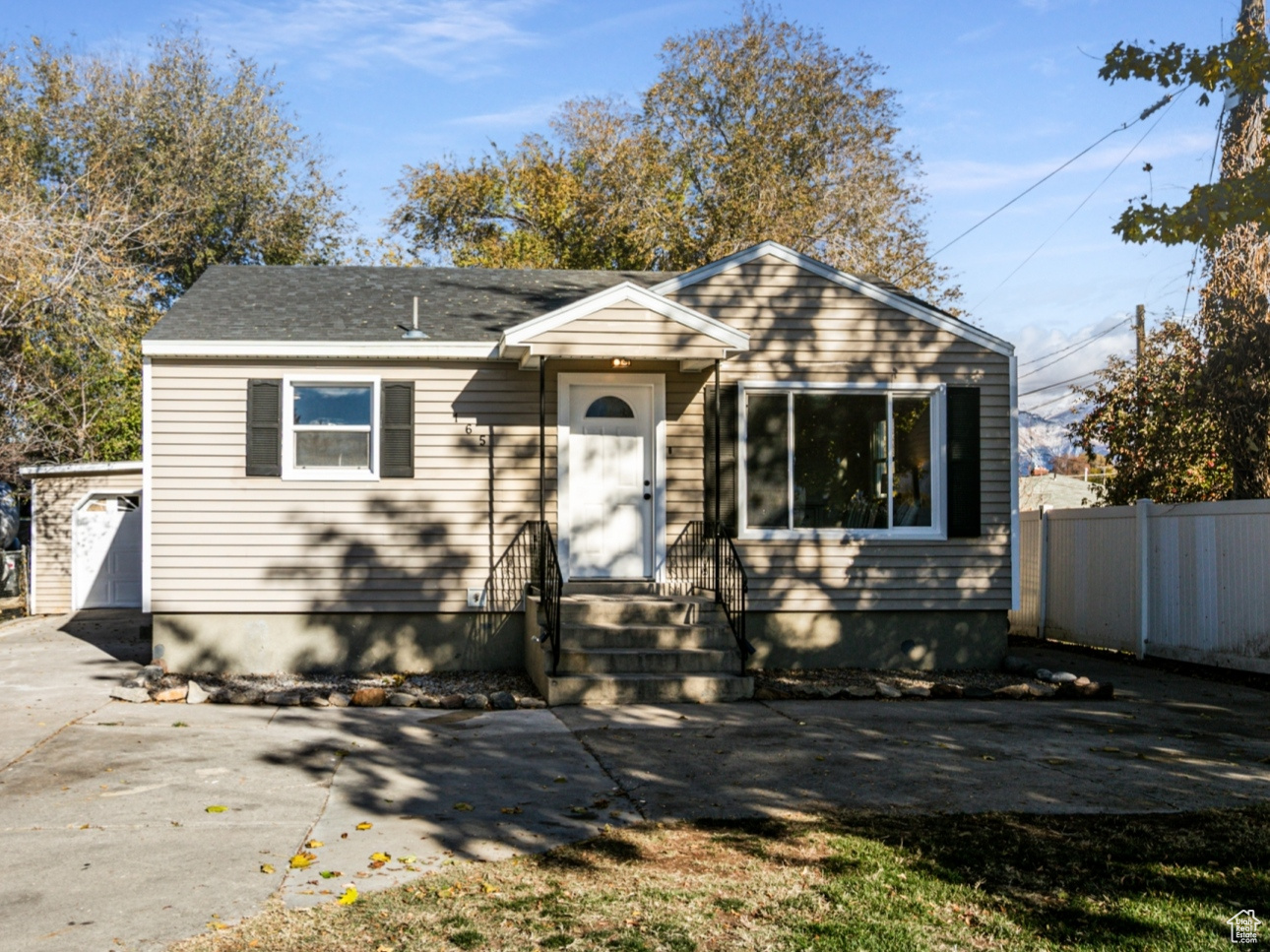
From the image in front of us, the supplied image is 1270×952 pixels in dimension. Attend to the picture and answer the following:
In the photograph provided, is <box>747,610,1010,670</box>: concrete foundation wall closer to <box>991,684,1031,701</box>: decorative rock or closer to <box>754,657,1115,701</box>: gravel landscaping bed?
<box>754,657,1115,701</box>: gravel landscaping bed

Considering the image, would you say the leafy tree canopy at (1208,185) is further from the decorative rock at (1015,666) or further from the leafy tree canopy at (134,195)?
the leafy tree canopy at (134,195)

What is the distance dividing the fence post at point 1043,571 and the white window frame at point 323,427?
9046 mm

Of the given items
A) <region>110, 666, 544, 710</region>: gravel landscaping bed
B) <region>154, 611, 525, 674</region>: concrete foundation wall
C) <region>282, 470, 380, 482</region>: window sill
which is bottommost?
<region>110, 666, 544, 710</region>: gravel landscaping bed

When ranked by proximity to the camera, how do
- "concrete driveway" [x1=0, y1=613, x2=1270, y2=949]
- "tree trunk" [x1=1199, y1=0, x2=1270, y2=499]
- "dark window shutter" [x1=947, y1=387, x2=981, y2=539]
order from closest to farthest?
"concrete driveway" [x1=0, y1=613, x2=1270, y2=949] → "dark window shutter" [x1=947, y1=387, x2=981, y2=539] → "tree trunk" [x1=1199, y1=0, x2=1270, y2=499]

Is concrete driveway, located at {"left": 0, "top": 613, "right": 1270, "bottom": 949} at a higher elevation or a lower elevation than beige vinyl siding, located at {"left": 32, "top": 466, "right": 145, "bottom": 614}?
lower

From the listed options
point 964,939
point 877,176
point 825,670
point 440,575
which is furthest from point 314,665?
point 877,176

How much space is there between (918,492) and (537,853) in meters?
7.96

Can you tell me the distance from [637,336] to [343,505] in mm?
3522

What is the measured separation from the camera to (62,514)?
19.0 m

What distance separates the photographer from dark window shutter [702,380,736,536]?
479 inches

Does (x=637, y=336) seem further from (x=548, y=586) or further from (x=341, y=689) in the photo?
(x=341, y=689)

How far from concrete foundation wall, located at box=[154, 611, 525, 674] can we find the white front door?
107 centimetres

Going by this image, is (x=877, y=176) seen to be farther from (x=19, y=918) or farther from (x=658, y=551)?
(x=19, y=918)

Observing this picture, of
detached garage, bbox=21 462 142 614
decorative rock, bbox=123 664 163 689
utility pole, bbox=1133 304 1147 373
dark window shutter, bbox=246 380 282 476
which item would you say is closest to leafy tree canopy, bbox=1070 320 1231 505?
utility pole, bbox=1133 304 1147 373
